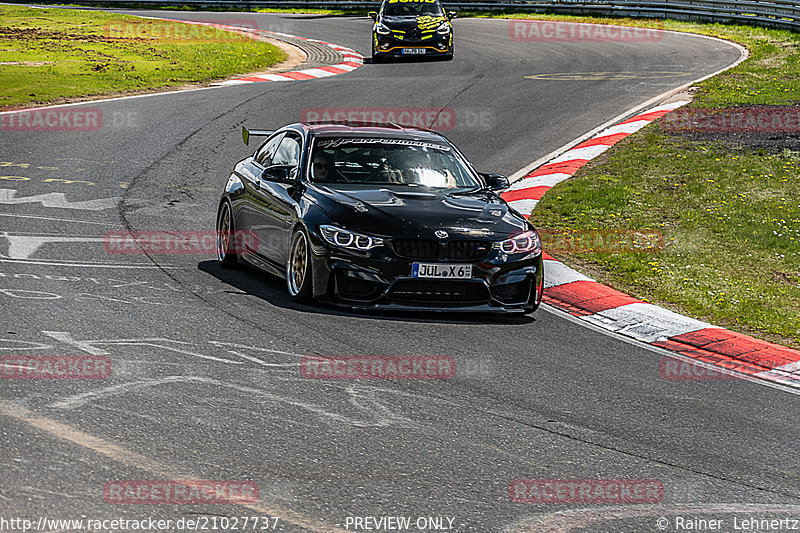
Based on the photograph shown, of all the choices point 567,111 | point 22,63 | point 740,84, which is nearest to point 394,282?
point 567,111

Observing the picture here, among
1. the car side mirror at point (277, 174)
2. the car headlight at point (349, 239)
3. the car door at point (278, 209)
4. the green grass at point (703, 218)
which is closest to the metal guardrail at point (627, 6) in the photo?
the green grass at point (703, 218)

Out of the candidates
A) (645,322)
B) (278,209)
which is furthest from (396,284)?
(645,322)

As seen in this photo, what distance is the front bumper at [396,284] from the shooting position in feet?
29.1

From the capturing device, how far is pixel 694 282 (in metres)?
10.8

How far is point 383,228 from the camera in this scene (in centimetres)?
897

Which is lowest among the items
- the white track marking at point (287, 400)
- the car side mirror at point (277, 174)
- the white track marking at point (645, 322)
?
the white track marking at point (645, 322)

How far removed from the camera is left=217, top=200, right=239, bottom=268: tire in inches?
418

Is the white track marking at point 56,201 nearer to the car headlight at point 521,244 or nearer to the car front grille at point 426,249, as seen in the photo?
the car front grille at point 426,249

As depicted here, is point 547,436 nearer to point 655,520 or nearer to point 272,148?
point 655,520

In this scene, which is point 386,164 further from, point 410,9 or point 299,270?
point 410,9

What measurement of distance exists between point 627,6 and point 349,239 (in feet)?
108

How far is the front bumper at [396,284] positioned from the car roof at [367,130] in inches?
75.2

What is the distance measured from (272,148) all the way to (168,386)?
4.87m

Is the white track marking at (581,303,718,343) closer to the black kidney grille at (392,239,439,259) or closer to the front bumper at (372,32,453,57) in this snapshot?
the black kidney grille at (392,239,439,259)
